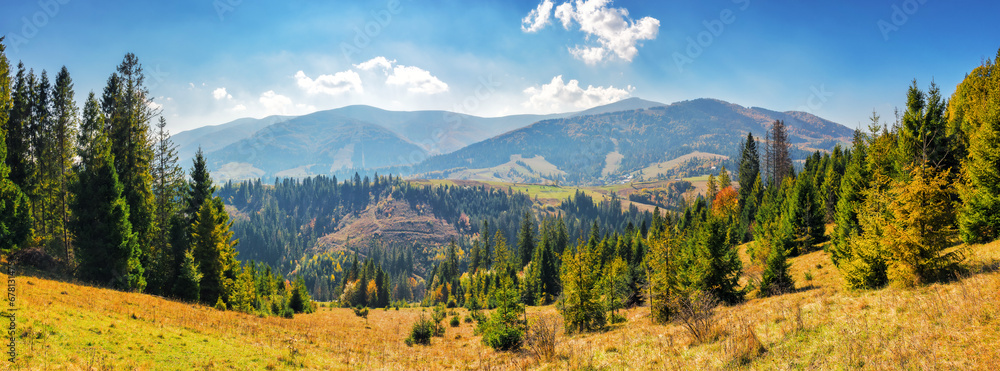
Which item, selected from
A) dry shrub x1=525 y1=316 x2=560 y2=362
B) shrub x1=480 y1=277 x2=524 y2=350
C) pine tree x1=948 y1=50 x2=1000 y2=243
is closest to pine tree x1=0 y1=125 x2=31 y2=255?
shrub x1=480 y1=277 x2=524 y2=350

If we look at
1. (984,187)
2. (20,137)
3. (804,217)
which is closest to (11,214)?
(20,137)

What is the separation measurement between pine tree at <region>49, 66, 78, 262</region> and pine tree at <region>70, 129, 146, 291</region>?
7.30 m

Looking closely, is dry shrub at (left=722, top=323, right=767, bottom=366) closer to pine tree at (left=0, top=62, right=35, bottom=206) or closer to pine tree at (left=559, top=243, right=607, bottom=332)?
pine tree at (left=559, top=243, right=607, bottom=332)

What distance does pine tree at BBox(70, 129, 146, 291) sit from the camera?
30109 millimetres

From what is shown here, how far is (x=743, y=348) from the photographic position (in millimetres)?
12430

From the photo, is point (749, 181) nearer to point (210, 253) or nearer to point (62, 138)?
point (210, 253)

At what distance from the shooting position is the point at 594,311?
31.7 meters

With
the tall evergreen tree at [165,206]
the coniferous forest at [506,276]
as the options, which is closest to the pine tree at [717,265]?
the coniferous forest at [506,276]

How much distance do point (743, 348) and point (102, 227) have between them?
4402cm

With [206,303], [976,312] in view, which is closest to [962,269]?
[976,312]

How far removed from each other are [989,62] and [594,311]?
142 feet

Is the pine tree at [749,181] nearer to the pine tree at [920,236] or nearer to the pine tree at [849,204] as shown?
the pine tree at [849,204]

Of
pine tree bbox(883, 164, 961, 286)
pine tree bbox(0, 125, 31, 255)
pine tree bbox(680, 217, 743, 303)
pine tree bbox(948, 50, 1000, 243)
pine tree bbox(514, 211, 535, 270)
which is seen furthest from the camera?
pine tree bbox(514, 211, 535, 270)

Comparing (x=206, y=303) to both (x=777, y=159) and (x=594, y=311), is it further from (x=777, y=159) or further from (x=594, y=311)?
(x=777, y=159)
